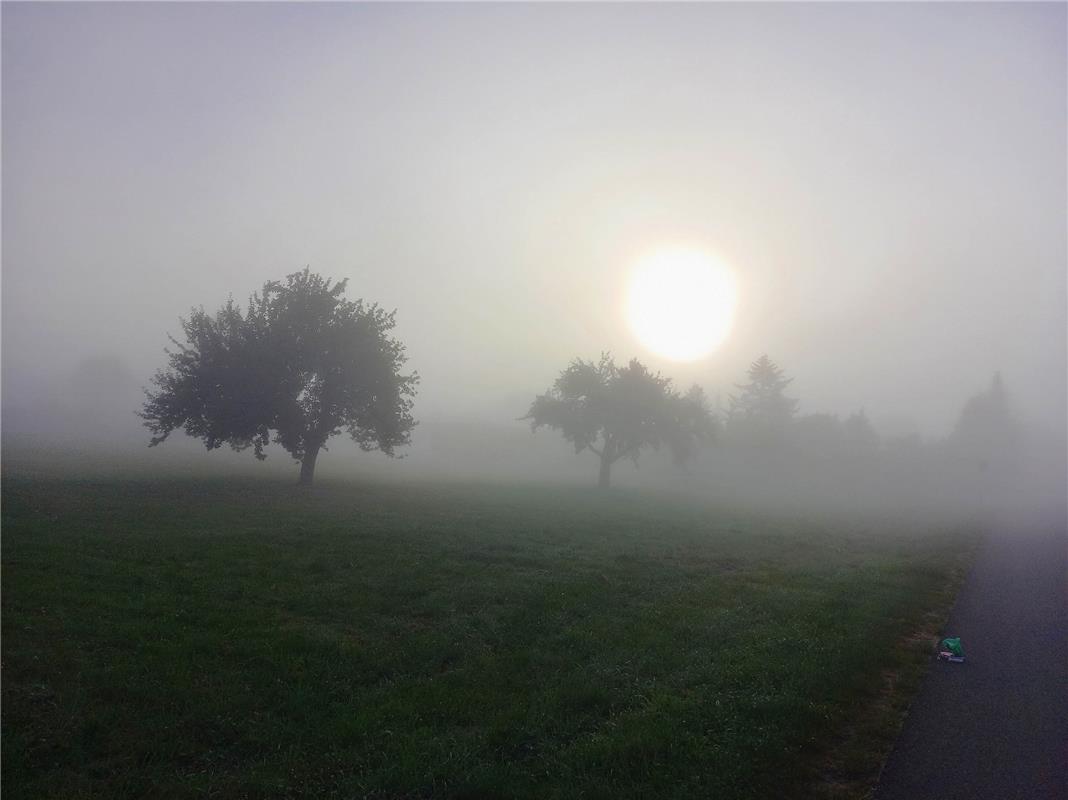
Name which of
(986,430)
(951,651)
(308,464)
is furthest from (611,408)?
(986,430)

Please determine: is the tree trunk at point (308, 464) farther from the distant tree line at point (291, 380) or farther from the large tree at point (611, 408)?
the large tree at point (611, 408)

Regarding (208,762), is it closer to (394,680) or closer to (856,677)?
(394,680)

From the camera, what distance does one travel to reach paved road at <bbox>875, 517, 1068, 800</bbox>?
22.6ft

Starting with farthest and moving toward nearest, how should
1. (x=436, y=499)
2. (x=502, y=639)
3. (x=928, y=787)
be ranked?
(x=436, y=499), (x=502, y=639), (x=928, y=787)

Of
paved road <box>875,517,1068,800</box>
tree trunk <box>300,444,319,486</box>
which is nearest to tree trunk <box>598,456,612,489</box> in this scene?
tree trunk <box>300,444,319,486</box>

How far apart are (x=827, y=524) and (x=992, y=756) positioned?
33.9 meters

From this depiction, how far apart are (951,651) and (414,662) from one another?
1021 centimetres

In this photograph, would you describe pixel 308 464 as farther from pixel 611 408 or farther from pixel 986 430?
pixel 986 430

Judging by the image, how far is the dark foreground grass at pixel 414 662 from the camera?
707 centimetres

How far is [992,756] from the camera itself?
24.5 ft

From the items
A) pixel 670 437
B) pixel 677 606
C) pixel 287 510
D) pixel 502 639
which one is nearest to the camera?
pixel 502 639

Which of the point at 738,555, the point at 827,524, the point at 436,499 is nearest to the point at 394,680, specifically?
the point at 738,555

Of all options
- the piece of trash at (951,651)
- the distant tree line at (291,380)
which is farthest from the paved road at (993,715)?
the distant tree line at (291,380)

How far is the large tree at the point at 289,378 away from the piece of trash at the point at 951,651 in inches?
1285
